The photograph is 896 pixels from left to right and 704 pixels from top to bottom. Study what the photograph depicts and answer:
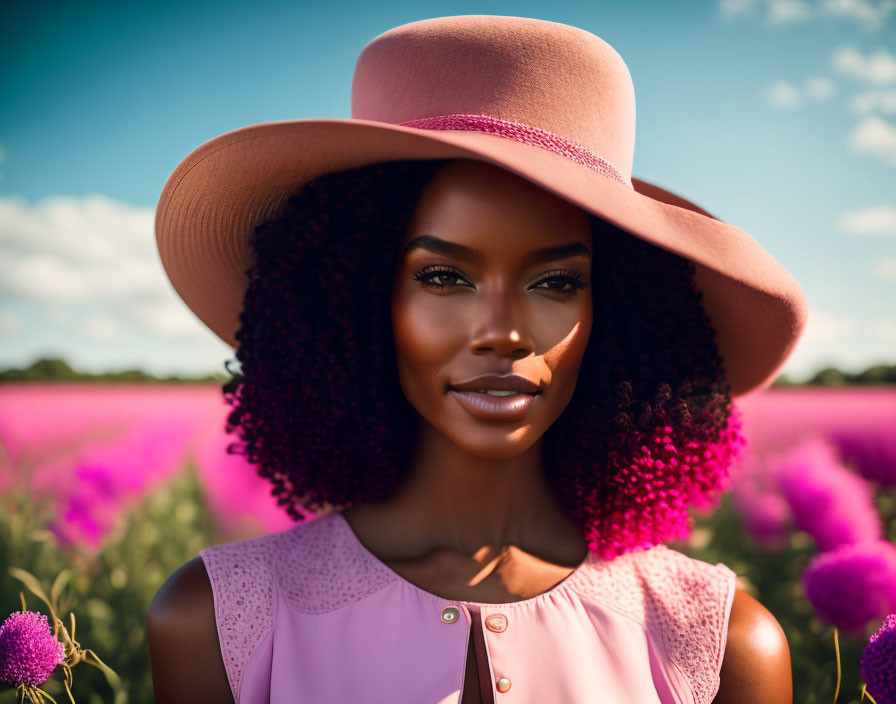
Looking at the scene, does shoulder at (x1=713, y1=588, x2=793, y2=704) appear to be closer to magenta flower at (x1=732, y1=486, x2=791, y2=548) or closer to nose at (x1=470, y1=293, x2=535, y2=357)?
nose at (x1=470, y1=293, x2=535, y2=357)

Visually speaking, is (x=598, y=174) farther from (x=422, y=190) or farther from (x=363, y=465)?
(x=363, y=465)

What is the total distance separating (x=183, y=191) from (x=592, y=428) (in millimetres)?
1095

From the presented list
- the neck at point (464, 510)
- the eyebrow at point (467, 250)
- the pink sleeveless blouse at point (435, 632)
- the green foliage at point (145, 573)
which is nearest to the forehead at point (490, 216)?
the eyebrow at point (467, 250)

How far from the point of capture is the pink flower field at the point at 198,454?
3184 mm

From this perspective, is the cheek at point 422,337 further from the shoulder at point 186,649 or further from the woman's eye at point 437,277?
the shoulder at point 186,649

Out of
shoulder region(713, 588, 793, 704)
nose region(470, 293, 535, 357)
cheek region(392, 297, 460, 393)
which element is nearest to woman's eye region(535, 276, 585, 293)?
nose region(470, 293, 535, 357)

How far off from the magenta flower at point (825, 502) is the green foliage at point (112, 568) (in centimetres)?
257

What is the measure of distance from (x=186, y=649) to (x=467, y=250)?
972mm

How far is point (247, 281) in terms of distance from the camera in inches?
A: 79.0

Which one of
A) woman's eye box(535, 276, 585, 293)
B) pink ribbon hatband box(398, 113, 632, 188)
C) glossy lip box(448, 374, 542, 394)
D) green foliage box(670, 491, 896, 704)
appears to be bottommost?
green foliage box(670, 491, 896, 704)

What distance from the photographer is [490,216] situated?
1.47 meters

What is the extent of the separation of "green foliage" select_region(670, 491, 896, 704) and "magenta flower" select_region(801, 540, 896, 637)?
24 cm

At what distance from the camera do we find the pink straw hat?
1401mm

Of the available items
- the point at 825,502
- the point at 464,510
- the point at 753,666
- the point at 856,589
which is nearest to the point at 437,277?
the point at 464,510
